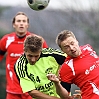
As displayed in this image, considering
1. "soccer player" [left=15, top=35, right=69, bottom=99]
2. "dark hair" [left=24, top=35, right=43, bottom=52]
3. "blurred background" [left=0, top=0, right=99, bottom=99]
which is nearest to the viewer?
"dark hair" [left=24, top=35, right=43, bottom=52]

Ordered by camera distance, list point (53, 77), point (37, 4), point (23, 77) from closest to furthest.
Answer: point (53, 77) < point (23, 77) < point (37, 4)

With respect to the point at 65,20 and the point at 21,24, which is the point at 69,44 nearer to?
the point at 21,24

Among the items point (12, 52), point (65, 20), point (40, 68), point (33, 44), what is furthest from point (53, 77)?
point (65, 20)

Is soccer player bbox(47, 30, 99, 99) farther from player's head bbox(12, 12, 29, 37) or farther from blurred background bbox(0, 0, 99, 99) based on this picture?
blurred background bbox(0, 0, 99, 99)

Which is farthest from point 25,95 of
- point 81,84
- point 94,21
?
point 94,21

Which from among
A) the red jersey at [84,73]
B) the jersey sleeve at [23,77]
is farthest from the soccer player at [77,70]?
the jersey sleeve at [23,77]

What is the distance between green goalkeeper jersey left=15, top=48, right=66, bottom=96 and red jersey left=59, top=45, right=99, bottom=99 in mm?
368

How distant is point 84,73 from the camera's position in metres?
6.34

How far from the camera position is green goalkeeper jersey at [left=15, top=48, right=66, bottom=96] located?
6.73m

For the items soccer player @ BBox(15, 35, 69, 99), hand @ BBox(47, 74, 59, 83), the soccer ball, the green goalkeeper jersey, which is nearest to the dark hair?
soccer player @ BBox(15, 35, 69, 99)

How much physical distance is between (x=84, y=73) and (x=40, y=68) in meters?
0.75

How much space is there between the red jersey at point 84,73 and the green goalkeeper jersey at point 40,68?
368mm

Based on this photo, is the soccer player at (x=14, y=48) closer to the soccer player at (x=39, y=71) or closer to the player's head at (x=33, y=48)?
the soccer player at (x=39, y=71)

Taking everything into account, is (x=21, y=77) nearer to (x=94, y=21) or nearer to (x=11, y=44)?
(x=11, y=44)
